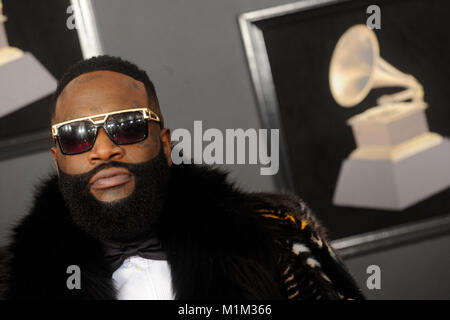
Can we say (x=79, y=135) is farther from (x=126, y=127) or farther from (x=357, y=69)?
(x=357, y=69)

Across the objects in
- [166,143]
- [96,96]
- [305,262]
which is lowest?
[305,262]

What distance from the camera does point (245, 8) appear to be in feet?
5.89

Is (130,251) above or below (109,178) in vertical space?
below

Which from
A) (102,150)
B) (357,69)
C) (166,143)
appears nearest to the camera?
(102,150)

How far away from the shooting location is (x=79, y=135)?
0.91m

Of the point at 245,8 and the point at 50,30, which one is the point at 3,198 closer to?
the point at 50,30

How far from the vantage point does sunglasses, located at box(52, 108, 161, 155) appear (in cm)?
91

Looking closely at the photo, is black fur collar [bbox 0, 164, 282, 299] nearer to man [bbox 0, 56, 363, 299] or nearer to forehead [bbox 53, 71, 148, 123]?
man [bbox 0, 56, 363, 299]

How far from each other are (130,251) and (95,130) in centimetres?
22

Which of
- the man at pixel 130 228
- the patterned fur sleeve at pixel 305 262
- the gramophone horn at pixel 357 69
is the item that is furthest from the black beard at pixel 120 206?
the gramophone horn at pixel 357 69

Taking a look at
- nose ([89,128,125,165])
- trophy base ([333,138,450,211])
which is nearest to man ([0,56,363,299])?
nose ([89,128,125,165])

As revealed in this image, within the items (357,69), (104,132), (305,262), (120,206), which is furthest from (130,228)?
(357,69)

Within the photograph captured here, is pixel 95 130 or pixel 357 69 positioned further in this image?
pixel 357 69

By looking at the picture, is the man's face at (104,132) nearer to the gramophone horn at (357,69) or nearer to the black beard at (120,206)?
the black beard at (120,206)
